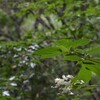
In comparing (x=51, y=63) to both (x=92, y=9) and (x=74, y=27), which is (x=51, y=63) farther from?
(x=92, y=9)

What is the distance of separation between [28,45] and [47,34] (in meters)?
0.78

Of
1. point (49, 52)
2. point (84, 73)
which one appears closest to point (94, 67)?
point (84, 73)

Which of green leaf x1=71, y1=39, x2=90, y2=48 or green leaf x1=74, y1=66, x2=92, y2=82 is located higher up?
green leaf x1=71, y1=39, x2=90, y2=48

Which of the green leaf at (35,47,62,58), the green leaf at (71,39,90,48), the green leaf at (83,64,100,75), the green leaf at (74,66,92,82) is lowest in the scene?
the green leaf at (74,66,92,82)

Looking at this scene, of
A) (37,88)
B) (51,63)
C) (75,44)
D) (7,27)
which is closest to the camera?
(75,44)

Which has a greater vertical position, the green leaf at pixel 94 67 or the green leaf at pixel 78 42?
the green leaf at pixel 78 42

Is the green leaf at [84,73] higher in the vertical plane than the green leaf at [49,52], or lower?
lower

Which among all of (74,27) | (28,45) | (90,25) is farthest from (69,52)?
(74,27)

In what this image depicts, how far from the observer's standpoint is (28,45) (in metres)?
3.35

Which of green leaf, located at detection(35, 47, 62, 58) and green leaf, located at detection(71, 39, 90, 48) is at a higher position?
green leaf, located at detection(71, 39, 90, 48)

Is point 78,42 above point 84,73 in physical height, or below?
above

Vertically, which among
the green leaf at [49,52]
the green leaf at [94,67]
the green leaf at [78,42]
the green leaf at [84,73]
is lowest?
the green leaf at [84,73]

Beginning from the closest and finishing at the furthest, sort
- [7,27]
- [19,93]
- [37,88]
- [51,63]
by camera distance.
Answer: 1. [19,93]
2. [37,88]
3. [51,63]
4. [7,27]

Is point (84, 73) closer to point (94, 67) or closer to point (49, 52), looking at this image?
point (94, 67)
